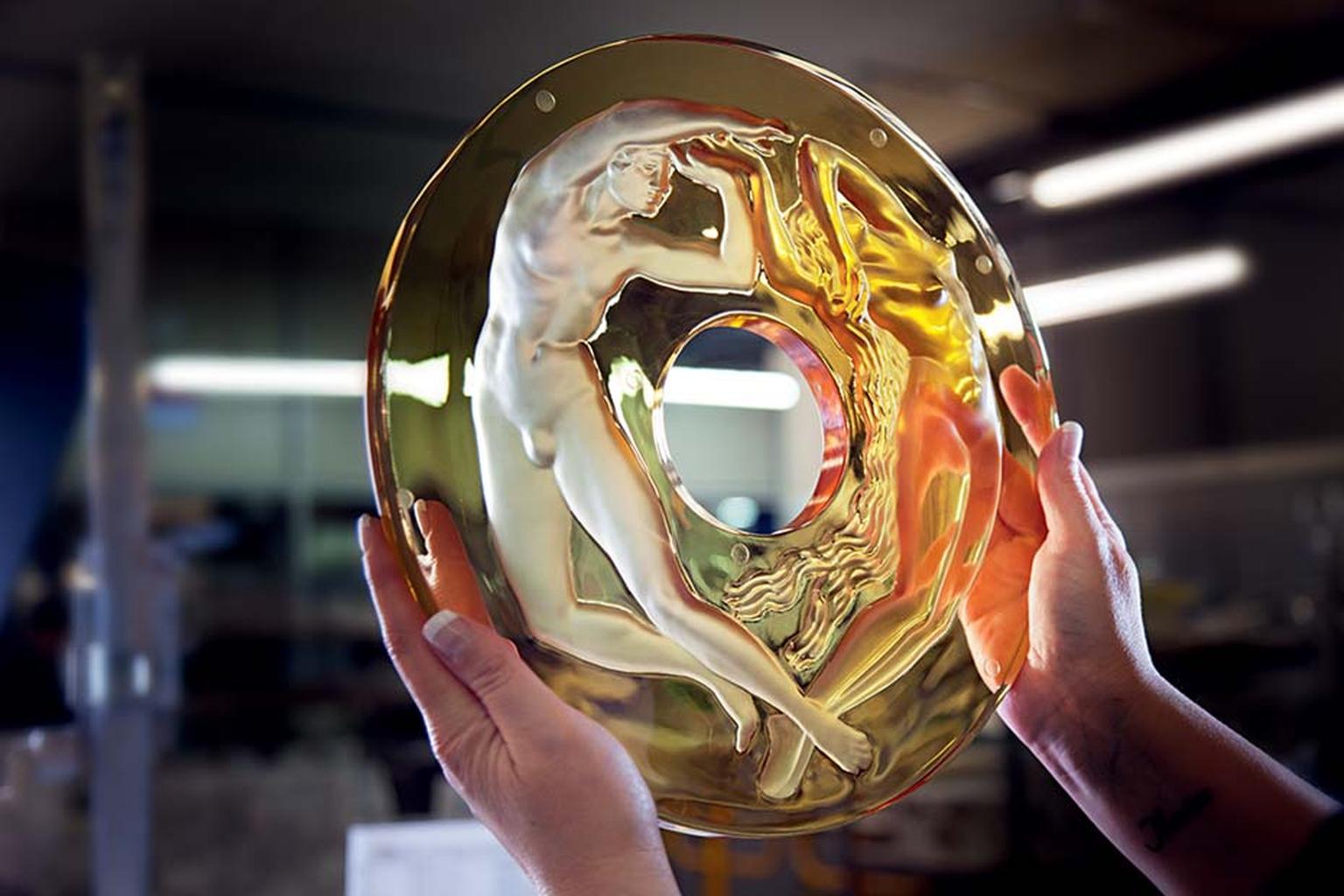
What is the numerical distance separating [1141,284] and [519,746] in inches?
114

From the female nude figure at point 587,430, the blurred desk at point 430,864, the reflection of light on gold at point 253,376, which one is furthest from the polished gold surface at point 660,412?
the reflection of light on gold at point 253,376

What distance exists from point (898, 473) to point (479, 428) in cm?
13

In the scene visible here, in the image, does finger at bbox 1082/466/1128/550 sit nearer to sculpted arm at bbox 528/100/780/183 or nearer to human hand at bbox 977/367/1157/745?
human hand at bbox 977/367/1157/745

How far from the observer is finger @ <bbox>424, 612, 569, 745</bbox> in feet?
1.30

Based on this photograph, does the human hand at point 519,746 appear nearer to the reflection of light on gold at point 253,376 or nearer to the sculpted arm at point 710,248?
the sculpted arm at point 710,248

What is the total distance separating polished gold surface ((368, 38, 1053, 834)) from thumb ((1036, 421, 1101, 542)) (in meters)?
0.01

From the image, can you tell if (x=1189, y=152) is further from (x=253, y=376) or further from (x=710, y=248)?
(x=710, y=248)

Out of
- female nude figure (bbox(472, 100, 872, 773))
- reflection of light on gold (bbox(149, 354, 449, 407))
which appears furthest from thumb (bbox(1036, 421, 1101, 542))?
reflection of light on gold (bbox(149, 354, 449, 407))

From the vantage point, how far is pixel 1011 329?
0.47 m

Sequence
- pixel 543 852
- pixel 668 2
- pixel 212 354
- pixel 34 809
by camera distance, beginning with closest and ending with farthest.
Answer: pixel 543 852
pixel 34 809
pixel 668 2
pixel 212 354

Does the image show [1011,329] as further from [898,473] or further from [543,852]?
[543,852]

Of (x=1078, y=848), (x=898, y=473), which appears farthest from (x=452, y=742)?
(x=1078, y=848)

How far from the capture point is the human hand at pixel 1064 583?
1.54 feet

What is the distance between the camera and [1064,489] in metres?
0.47
